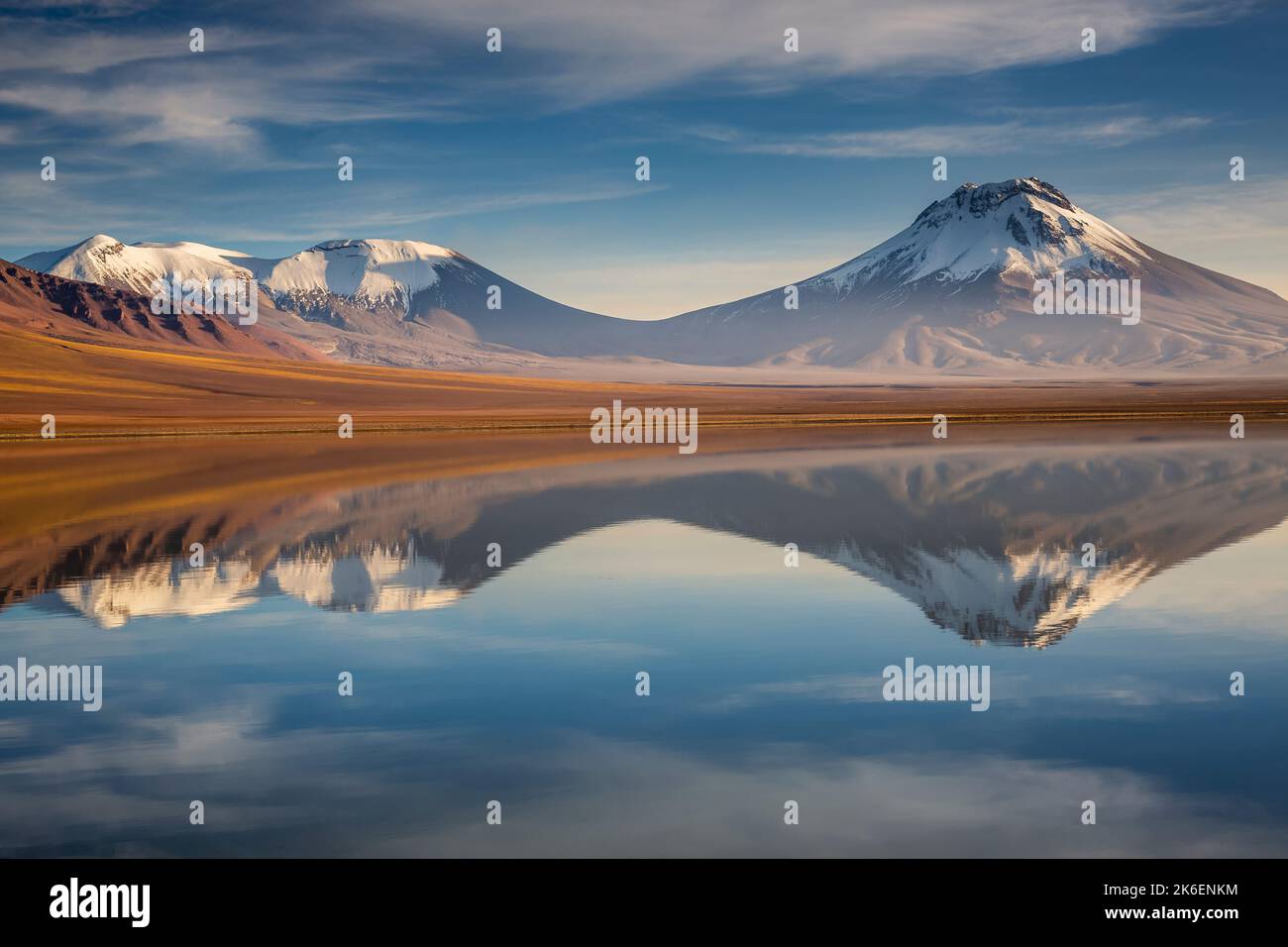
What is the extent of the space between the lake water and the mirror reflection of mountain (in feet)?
0.40

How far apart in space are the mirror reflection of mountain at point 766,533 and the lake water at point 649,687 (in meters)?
0.12

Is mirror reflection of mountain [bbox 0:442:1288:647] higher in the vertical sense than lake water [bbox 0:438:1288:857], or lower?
higher

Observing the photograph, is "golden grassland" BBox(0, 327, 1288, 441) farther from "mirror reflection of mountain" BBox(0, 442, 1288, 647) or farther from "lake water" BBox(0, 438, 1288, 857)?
"lake water" BBox(0, 438, 1288, 857)

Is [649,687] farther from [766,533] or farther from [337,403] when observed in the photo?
[337,403]

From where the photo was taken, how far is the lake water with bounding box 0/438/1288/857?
7426 mm

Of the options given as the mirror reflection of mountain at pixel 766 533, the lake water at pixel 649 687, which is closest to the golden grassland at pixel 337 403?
the mirror reflection of mountain at pixel 766 533

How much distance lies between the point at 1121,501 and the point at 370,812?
21632 mm

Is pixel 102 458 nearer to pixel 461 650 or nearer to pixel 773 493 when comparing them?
pixel 773 493

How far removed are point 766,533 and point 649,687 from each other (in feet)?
35.6

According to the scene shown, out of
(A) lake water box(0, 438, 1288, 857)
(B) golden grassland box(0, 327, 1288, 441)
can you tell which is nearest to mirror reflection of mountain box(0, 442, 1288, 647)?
(A) lake water box(0, 438, 1288, 857)

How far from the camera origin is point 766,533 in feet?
69.8

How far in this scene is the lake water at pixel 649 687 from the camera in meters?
7.43
